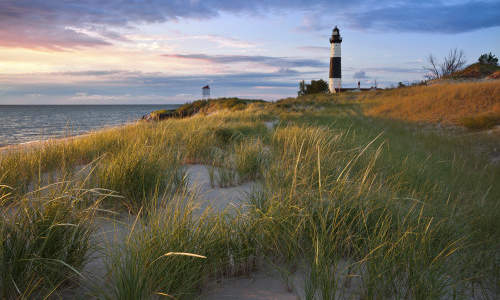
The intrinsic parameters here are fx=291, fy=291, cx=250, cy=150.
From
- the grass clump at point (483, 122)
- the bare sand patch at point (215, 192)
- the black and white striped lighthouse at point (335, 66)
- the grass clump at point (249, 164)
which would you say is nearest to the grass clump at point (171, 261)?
the bare sand patch at point (215, 192)

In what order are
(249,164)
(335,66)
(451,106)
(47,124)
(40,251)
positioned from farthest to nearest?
(335,66) → (47,124) → (451,106) → (249,164) → (40,251)

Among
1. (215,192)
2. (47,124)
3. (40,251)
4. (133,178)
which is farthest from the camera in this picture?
(47,124)

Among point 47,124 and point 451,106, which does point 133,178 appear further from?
point 47,124

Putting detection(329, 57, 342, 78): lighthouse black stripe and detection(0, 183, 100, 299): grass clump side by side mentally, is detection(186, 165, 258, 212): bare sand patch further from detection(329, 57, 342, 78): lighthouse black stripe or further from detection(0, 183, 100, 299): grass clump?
detection(329, 57, 342, 78): lighthouse black stripe

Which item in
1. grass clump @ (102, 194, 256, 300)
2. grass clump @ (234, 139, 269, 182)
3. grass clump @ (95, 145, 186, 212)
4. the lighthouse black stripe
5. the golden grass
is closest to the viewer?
grass clump @ (102, 194, 256, 300)

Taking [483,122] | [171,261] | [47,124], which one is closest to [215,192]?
[171,261]

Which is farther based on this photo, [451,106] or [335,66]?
[335,66]

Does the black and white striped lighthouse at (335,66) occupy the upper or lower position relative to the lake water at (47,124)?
upper

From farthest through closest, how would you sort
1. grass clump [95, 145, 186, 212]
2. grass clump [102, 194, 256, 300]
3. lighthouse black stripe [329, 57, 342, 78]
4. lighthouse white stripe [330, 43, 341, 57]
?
1. lighthouse black stripe [329, 57, 342, 78]
2. lighthouse white stripe [330, 43, 341, 57]
3. grass clump [95, 145, 186, 212]
4. grass clump [102, 194, 256, 300]

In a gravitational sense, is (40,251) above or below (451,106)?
below

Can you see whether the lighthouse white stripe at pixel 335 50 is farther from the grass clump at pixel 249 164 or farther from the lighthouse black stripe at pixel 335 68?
the grass clump at pixel 249 164

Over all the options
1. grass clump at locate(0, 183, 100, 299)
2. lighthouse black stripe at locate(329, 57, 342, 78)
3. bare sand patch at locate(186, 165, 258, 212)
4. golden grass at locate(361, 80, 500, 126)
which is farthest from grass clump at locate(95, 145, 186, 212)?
lighthouse black stripe at locate(329, 57, 342, 78)

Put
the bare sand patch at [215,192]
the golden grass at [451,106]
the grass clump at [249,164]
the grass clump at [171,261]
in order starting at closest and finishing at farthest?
the grass clump at [171,261], the bare sand patch at [215,192], the grass clump at [249,164], the golden grass at [451,106]

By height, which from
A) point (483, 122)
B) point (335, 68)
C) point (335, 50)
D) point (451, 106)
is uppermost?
point (335, 50)
